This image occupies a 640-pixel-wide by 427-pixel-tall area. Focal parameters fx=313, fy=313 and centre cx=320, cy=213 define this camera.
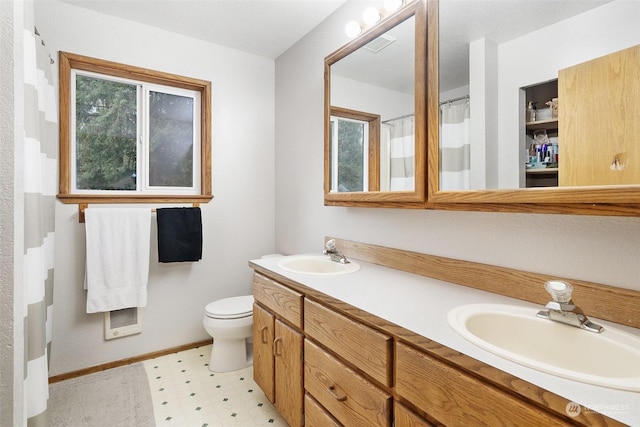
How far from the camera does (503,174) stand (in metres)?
1.10

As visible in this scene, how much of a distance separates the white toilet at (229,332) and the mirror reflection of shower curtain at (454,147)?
1.54 m

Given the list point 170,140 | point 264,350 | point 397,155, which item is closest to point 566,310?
point 397,155

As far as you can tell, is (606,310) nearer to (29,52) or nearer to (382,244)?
(382,244)

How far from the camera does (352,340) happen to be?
1.08m

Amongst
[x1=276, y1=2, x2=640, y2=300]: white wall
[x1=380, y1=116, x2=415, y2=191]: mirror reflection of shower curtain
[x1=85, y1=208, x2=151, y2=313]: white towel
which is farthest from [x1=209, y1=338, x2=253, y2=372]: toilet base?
[x1=380, y1=116, x2=415, y2=191]: mirror reflection of shower curtain

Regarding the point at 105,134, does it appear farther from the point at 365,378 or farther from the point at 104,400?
the point at 365,378

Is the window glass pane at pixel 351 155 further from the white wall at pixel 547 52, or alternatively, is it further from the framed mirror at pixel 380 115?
the white wall at pixel 547 52

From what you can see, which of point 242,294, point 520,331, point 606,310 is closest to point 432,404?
point 520,331

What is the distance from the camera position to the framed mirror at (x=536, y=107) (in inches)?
33.5

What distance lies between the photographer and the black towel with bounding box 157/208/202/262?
2.22 meters

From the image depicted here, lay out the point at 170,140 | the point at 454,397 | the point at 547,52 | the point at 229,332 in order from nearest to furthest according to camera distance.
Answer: the point at 454,397, the point at 547,52, the point at 229,332, the point at 170,140

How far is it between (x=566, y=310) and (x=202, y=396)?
1.90 metres

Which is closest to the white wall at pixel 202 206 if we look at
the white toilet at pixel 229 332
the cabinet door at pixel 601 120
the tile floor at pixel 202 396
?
the tile floor at pixel 202 396

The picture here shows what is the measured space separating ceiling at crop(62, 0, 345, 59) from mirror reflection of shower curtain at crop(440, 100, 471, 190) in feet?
4.05
